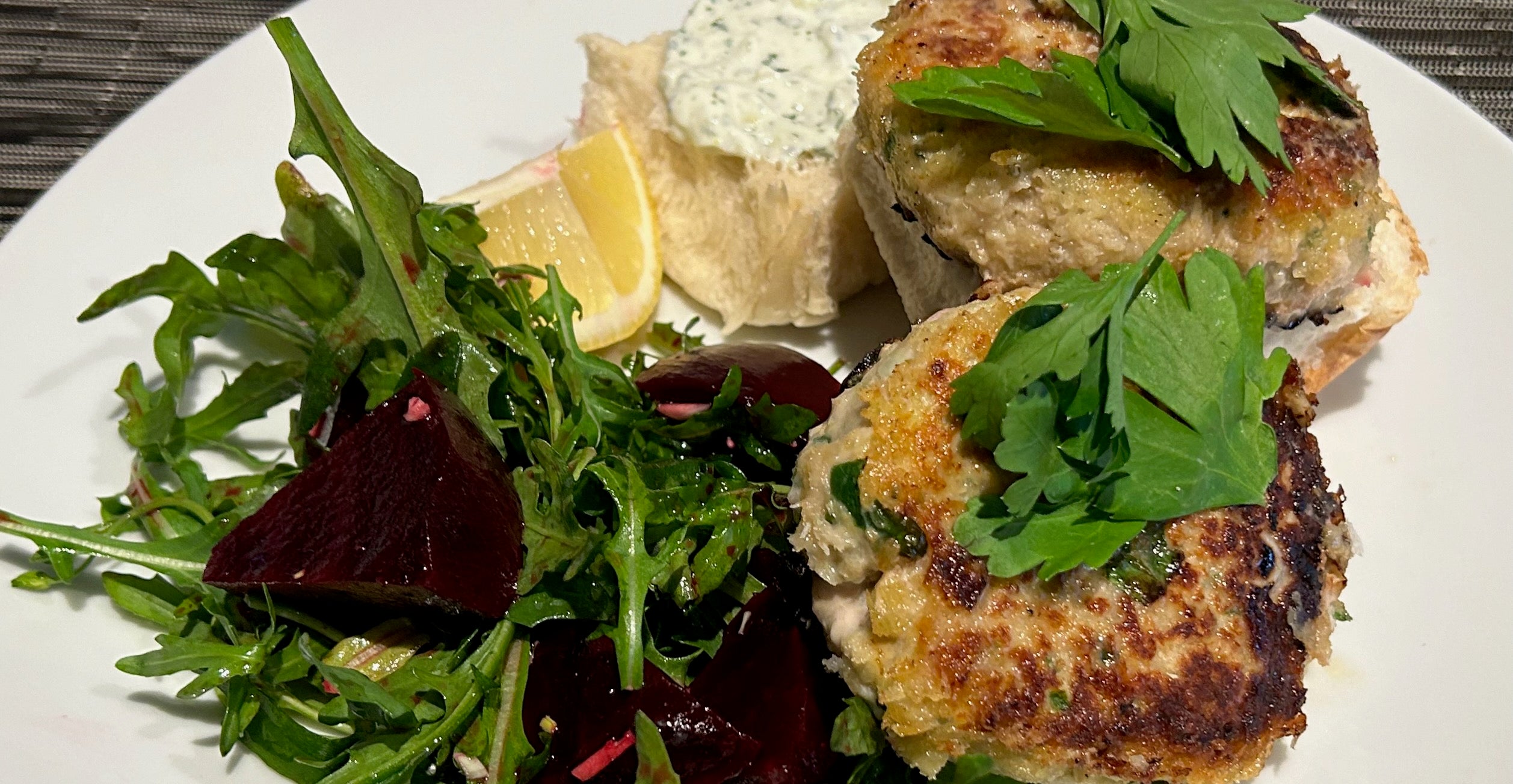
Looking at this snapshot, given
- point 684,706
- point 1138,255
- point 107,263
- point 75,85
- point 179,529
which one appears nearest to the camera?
point 684,706

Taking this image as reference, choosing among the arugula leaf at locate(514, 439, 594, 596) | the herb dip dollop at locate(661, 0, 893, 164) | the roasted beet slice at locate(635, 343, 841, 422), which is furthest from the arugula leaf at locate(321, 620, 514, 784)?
the herb dip dollop at locate(661, 0, 893, 164)

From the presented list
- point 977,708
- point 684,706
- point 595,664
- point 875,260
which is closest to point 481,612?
point 595,664

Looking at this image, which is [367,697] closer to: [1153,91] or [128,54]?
[1153,91]

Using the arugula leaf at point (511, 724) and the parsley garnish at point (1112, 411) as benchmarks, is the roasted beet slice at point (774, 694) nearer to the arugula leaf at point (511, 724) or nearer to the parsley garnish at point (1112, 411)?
the arugula leaf at point (511, 724)

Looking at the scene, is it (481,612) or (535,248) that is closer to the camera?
(481,612)

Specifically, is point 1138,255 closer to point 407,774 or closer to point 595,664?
point 595,664

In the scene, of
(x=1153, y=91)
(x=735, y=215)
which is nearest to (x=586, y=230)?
(x=735, y=215)

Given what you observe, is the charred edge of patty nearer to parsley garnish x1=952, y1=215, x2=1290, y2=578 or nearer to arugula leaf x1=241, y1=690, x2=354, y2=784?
parsley garnish x1=952, y1=215, x2=1290, y2=578
